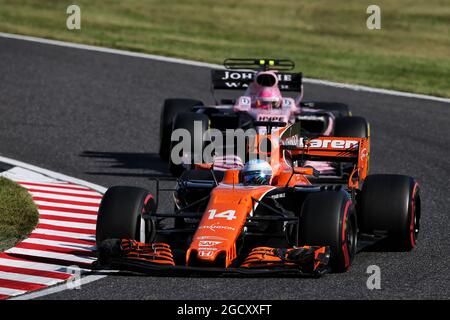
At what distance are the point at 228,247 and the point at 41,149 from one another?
9.21 metres

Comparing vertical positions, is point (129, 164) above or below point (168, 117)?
below

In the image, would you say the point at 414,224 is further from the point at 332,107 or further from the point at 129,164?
the point at 129,164

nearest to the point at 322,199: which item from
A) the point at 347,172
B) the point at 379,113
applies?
the point at 347,172

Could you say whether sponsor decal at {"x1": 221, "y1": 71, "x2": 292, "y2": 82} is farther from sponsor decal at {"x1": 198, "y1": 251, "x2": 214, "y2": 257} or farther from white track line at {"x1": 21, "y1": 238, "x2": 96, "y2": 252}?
sponsor decal at {"x1": 198, "y1": 251, "x2": 214, "y2": 257}

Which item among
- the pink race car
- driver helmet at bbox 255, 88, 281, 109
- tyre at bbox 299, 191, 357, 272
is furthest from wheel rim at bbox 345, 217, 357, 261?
driver helmet at bbox 255, 88, 281, 109

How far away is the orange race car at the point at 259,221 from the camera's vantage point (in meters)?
11.6

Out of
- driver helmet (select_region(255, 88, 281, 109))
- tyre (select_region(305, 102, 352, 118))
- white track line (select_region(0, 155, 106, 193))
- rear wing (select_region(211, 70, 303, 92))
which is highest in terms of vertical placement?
rear wing (select_region(211, 70, 303, 92))

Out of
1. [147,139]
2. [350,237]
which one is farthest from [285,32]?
[350,237]

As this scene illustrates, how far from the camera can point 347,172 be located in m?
17.4

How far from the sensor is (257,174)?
13023mm

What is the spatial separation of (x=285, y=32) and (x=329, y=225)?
23473 millimetres

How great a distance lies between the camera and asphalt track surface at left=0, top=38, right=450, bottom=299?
11.5 metres

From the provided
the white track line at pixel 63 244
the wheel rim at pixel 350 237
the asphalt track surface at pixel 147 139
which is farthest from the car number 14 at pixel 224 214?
the white track line at pixel 63 244

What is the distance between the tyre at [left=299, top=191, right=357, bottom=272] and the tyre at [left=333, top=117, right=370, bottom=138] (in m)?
5.82
